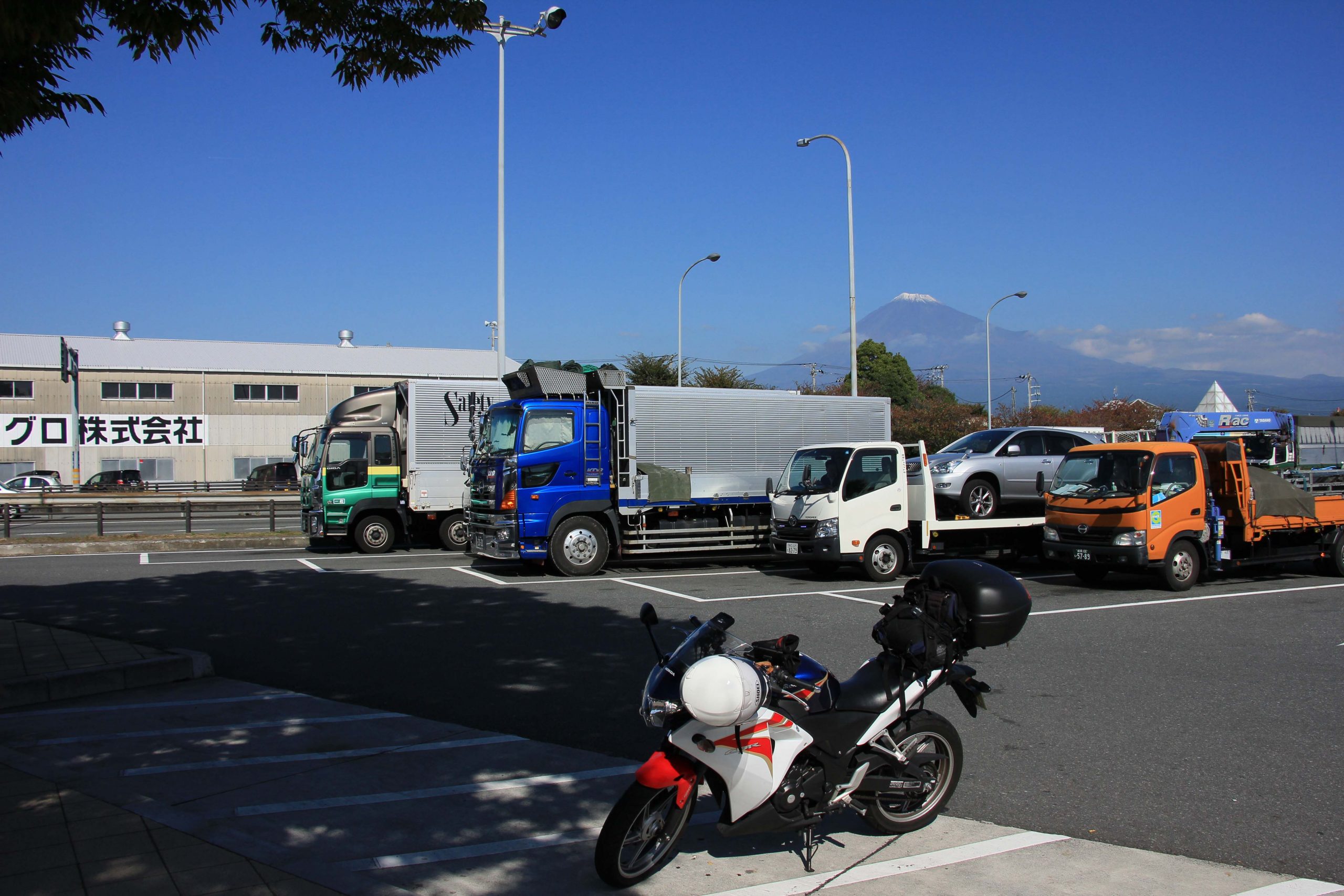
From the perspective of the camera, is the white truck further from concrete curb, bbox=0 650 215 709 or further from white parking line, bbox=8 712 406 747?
concrete curb, bbox=0 650 215 709

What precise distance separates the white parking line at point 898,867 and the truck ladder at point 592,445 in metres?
11.1

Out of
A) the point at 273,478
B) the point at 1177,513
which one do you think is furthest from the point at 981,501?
the point at 273,478

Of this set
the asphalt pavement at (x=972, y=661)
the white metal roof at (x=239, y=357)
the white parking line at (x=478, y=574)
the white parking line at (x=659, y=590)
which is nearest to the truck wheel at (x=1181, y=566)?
the asphalt pavement at (x=972, y=661)

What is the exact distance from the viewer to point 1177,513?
42.7ft

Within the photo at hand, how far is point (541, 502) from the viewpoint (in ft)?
48.5

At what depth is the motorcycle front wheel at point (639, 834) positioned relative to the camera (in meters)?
3.93

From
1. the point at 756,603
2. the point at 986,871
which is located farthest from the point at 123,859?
the point at 756,603

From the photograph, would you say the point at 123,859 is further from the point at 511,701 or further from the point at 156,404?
the point at 156,404

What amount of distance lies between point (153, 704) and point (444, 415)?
1208 cm

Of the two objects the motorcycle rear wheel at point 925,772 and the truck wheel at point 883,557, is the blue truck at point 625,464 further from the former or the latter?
the motorcycle rear wheel at point 925,772

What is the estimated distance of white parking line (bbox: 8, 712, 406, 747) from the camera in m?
6.08

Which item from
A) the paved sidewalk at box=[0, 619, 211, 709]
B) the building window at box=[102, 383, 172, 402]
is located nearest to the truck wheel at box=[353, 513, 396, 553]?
the paved sidewalk at box=[0, 619, 211, 709]

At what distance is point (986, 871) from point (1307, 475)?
13.1 m

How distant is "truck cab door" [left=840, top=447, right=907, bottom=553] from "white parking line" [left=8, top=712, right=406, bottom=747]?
8.60 meters
